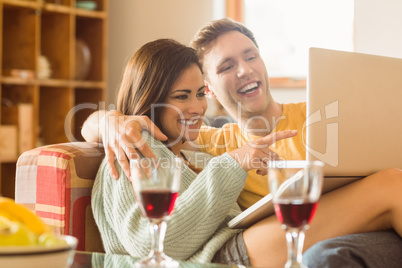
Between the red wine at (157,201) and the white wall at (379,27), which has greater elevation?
the white wall at (379,27)

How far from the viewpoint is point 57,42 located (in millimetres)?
3584

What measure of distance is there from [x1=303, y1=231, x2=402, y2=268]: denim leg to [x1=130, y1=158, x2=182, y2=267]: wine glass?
1.15 feet

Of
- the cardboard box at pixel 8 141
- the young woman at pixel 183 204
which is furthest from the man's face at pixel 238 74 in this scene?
the cardboard box at pixel 8 141

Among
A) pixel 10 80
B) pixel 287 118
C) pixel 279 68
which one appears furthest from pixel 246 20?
pixel 287 118

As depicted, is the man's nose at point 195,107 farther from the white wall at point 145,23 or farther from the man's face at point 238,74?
the white wall at point 145,23

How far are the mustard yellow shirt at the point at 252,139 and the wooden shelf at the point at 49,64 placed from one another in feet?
5.74

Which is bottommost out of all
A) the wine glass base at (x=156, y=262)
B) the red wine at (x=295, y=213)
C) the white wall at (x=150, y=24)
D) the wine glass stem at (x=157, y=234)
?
the wine glass base at (x=156, y=262)

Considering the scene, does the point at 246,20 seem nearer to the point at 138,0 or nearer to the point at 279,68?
the point at 279,68

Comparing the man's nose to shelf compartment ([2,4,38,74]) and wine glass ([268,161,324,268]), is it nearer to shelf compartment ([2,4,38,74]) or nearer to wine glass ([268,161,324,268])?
wine glass ([268,161,324,268])

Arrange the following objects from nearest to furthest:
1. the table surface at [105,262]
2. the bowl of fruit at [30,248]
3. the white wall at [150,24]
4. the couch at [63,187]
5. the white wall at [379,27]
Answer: the bowl of fruit at [30,248] < the table surface at [105,262] < the couch at [63,187] < the white wall at [379,27] < the white wall at [150,24]

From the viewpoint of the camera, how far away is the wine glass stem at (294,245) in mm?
783

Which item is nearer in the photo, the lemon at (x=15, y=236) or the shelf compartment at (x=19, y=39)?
the lemon at (x=15, y=236)

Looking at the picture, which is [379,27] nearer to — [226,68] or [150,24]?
[226,68]

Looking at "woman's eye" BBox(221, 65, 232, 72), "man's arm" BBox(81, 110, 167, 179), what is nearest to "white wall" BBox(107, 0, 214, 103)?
"woman's eye" BBox(221, 65, 232, 72)
